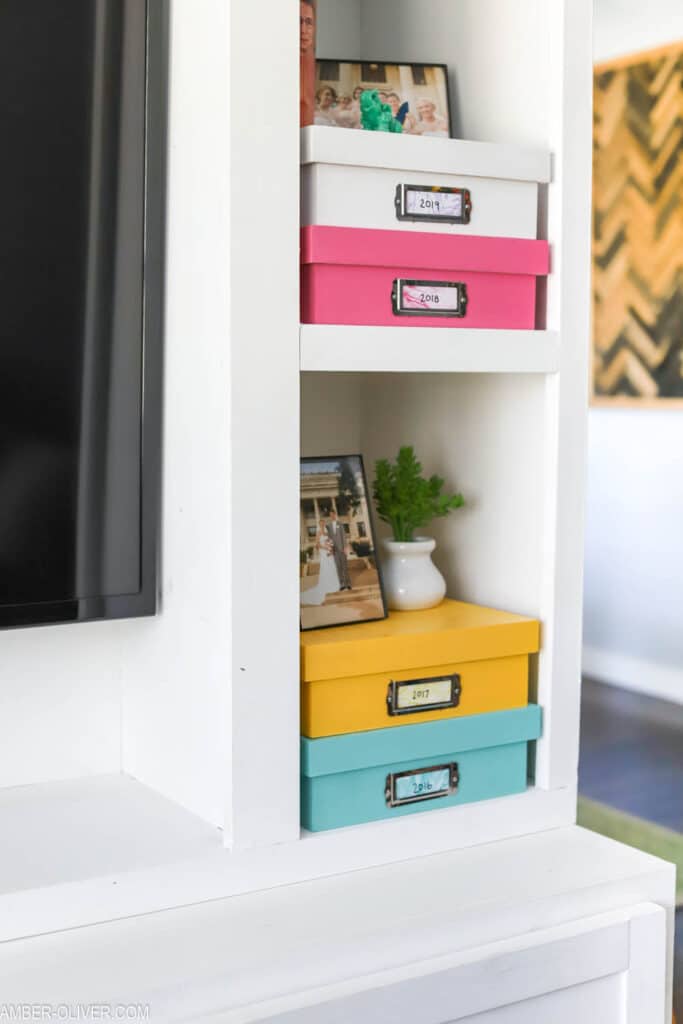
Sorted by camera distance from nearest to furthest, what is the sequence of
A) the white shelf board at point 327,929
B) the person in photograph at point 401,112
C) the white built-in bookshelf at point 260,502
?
the white shelf board at point 327,929 → the white built-in bookshelf at point 260,502 → the person in photograph at point 401,112

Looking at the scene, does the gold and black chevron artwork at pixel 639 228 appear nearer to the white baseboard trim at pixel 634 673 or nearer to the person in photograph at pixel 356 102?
the white baseboard trim at pixel 634 673

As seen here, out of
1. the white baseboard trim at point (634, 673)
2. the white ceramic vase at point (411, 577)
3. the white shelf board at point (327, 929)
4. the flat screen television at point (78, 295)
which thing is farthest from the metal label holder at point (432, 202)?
the white baseboard trim at point (634, 673)

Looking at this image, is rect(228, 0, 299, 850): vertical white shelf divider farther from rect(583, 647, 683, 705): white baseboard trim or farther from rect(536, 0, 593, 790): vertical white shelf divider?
rect(583, 647, 683, 705): white baseboard trim

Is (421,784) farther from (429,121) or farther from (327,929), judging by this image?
(429,121)

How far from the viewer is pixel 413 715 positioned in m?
1.14

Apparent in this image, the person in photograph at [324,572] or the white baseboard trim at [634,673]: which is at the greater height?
the person in photograph at [324,572]

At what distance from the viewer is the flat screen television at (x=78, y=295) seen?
1.04m

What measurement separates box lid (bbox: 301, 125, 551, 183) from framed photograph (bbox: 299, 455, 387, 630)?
0.30 meters

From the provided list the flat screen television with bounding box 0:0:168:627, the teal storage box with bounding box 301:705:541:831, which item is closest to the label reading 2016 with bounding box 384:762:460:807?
the teal storage box with bounding box 301:705:541:831

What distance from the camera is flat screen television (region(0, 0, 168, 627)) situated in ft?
3.43

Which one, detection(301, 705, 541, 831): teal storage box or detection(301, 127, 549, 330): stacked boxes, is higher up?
detection(301, 127, 549, 330): stacked boxes

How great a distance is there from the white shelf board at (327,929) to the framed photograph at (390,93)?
0.72 m

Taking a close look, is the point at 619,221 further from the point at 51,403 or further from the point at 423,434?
the point at 51,403

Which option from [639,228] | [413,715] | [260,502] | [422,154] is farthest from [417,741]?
[639,228]
